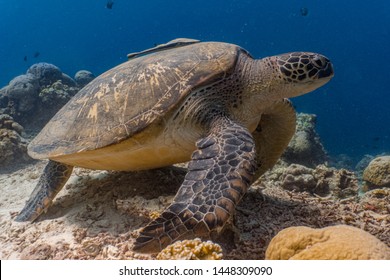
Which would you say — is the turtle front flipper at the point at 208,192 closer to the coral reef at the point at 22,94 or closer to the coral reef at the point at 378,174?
the coral reef at the point at 378,174

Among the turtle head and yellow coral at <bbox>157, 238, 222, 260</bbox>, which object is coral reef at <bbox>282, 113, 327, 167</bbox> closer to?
the turtle head

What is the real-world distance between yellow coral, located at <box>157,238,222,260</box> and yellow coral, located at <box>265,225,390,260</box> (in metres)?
0.40

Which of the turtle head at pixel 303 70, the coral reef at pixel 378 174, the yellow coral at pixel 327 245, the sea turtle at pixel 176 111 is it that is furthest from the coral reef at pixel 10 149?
the coral reef at pixel 378 174

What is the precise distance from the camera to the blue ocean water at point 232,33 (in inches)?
3568

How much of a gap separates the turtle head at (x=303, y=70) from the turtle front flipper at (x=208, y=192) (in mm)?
1101

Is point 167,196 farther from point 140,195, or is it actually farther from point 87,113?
point 87,113

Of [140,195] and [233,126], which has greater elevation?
[233,126]

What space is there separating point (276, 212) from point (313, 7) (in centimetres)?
11415

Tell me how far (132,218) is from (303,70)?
255 cm

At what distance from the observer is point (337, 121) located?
246 ft

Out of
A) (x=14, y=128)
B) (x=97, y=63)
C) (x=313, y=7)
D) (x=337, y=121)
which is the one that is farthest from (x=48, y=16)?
(x=14, y=128)

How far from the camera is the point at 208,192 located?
2363mm

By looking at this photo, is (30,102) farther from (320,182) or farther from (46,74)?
(320,182)
